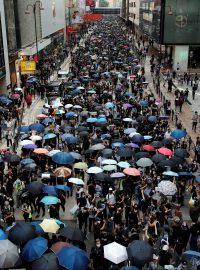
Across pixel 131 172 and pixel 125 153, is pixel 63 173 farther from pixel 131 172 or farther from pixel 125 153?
pixel 125 153

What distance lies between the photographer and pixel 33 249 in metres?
9.99

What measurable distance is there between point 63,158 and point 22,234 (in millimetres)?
6038

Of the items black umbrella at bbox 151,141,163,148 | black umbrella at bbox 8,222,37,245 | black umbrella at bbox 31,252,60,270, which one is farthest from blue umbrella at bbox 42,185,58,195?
black umbrella at bbox 151,141,163,148

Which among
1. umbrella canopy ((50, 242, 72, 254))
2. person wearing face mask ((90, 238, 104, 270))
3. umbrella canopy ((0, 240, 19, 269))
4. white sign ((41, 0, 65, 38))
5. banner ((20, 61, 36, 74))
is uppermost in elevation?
white sign ((41, 0, 65, 38))

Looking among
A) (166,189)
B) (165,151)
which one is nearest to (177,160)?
(165,151)

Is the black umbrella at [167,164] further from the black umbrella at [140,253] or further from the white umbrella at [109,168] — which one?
the black umbrella at [140,253]

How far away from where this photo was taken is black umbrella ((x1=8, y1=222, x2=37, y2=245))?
34.8ft

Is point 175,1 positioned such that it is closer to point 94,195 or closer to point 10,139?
point 10,139

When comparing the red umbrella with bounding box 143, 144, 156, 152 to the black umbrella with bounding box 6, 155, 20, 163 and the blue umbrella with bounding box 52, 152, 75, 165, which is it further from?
the black umbrella with bounding box 6, 155, 20, 163

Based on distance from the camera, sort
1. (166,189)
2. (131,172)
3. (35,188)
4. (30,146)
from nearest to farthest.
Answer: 1. (35,188)
2. (166,189)
3. (131,172)
4. (30,146)

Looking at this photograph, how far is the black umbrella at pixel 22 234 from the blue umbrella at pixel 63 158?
18.4ft

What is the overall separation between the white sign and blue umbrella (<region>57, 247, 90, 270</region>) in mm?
52833

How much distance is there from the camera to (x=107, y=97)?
2928 centimetres

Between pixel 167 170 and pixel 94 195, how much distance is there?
3437mm
